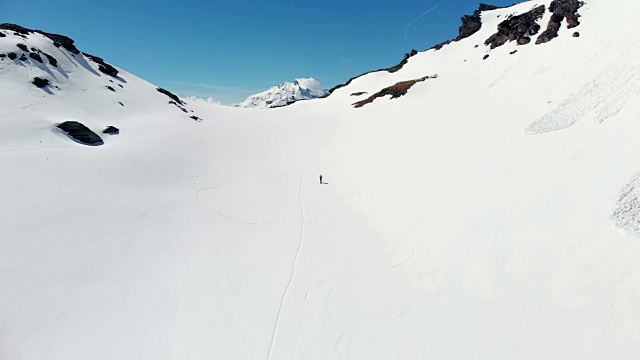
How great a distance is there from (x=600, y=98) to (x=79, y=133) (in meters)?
48.0

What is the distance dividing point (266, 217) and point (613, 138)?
2464 centimetres

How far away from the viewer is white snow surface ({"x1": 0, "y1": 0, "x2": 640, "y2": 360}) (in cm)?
1195

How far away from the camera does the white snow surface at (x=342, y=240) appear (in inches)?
470

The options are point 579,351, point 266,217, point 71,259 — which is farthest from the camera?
point 266,217

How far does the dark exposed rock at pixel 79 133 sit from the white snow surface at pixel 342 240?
39.3 inches

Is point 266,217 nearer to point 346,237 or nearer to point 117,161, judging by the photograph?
point 346,237

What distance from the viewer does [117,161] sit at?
26.5 m

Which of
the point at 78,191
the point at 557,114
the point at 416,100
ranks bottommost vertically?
the point at 78,191

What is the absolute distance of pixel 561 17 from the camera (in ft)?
193

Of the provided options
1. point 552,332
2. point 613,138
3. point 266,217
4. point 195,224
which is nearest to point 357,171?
point 266,217

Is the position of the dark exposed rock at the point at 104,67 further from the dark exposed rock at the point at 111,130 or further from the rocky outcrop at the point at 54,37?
the dark exposed rock at the point at 111,130

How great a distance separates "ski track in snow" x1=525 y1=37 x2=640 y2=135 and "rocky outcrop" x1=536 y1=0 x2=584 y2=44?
29350mm

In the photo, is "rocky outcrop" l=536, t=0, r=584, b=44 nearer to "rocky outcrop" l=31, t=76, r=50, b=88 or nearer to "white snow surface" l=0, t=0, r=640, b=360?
"white snow surface" l=0, t=0, r=640, b=360

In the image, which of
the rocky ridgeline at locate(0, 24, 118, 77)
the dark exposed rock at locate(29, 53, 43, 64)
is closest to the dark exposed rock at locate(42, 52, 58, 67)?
the rocky ridgeline at locate(0, 24, 118, 77)
